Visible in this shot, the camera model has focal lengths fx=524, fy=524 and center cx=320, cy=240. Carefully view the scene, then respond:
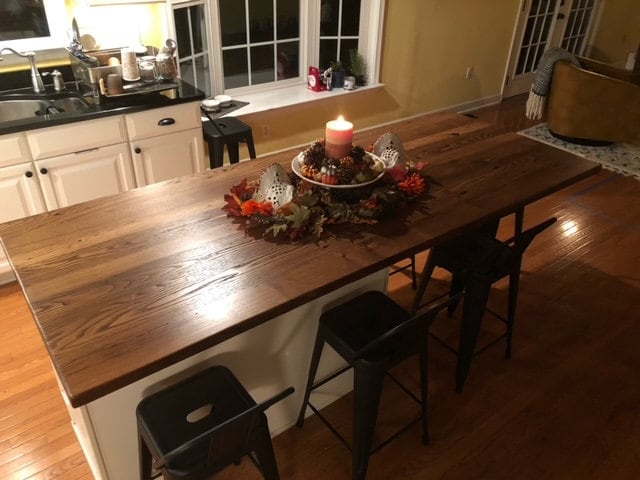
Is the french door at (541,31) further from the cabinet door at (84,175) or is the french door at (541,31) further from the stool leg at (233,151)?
the cabinet door at (84,175)

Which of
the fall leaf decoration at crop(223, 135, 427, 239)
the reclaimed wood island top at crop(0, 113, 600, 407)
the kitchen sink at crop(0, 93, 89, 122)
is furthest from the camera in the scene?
the kitchen sink at crop(0, 93, 89, 122)

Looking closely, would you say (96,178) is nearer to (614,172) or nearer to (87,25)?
(87,25)

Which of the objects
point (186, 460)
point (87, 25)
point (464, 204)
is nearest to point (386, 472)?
point (186, 460)

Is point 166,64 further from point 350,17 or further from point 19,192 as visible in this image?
point 350,17

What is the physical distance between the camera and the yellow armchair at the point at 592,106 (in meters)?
4.25

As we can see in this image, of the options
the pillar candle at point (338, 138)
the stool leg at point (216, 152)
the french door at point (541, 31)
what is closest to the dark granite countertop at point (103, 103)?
the stool leg at point (216, 152)

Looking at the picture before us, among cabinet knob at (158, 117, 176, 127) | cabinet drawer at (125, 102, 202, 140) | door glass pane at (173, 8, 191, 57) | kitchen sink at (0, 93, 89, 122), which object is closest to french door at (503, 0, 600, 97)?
door glass pane at (173, 8, 191, 57)

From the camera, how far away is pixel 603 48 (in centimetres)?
670

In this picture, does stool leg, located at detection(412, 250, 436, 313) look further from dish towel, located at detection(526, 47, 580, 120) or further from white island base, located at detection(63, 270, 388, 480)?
dish towel, located at detection(526, 47, 580, 120)

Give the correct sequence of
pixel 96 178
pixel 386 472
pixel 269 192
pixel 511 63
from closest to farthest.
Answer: pixel 269 192, pixel 386 472, pixel 96 178, pixel 511 63

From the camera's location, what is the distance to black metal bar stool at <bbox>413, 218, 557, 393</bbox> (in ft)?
6.46

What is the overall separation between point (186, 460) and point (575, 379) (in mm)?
1809

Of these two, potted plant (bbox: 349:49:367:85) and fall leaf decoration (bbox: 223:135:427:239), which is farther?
potted plant (bbox: 349:49:367:85)

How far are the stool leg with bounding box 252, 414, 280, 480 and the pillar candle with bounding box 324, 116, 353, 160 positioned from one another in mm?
867
